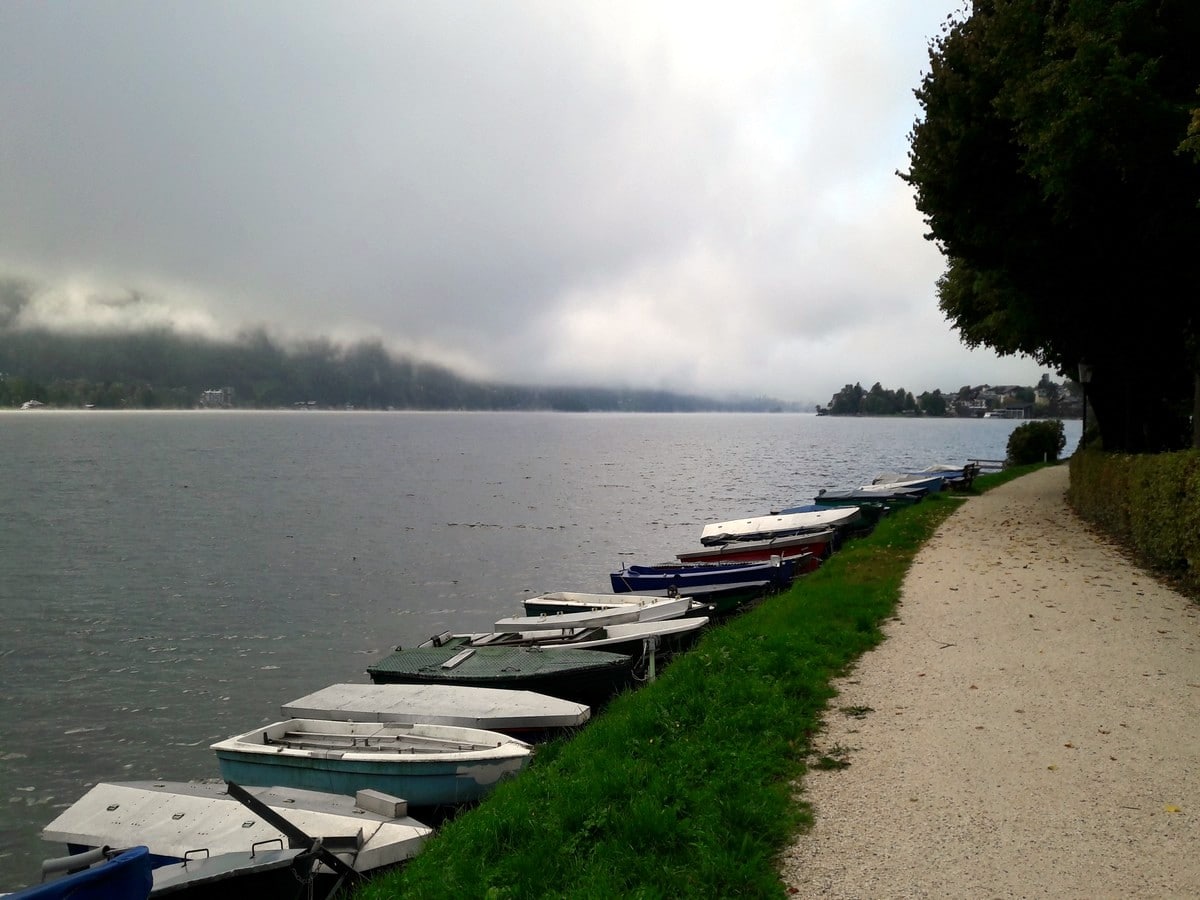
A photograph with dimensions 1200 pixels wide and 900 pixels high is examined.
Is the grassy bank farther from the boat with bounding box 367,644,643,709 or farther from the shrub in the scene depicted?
the shrub

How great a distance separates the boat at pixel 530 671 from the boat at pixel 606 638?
416 mm

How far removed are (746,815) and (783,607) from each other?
814cm

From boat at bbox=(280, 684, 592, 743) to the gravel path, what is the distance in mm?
4057

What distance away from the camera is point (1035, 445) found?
55.1 metres

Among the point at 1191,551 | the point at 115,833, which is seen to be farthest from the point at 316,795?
the point at 1191,551

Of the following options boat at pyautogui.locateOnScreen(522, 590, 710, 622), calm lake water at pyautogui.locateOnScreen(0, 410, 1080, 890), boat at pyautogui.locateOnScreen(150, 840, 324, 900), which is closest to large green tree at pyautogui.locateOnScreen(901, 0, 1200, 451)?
boat at pyautogui.locateOnScreen(522, 590, 710, 622)

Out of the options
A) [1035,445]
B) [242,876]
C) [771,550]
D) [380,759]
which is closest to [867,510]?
[771,550]

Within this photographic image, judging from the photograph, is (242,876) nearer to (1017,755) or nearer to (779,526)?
(1017,755)

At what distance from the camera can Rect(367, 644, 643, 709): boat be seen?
13.4 metres

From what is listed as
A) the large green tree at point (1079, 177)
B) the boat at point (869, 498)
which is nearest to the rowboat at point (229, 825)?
the large green tree at point (1079, 177)

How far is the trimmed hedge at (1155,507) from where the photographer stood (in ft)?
42.3

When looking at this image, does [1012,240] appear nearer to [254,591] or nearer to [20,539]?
[254,591]

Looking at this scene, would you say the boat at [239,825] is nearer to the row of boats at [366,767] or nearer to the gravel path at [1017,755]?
the row of boats at [366,767]

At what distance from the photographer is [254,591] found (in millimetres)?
27031
